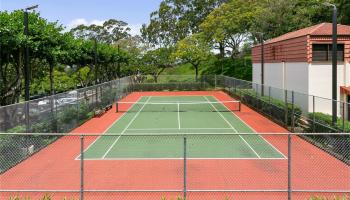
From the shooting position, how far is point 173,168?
55.7ft

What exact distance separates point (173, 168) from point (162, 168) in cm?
39

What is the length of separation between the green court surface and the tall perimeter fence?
1.33 ft

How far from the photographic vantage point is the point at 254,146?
21.6 m

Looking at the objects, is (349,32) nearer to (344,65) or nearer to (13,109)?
(344,65)

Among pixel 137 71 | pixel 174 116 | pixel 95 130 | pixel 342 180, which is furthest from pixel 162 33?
pixel 342 180

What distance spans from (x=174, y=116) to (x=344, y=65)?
1213 centimetres

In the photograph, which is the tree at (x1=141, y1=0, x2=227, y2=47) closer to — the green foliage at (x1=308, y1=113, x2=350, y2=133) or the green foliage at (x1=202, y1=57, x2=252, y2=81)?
the green foliage at (x1=202, y1=57, x2=252, y2=81)

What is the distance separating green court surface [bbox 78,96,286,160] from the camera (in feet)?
63.4

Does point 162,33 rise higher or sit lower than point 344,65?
higher

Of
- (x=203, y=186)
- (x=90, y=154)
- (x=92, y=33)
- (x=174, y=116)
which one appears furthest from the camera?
(x=92, y=33)

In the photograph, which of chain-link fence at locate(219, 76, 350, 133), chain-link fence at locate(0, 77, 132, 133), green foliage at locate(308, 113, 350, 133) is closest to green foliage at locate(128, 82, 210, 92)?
chain-link fence at locate(219, 76, 350, 133)

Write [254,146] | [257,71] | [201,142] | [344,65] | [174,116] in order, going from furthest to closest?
1. [257,71]
2. [174,116]
3. [344,65]
4. [201,142]
5. [254,146]

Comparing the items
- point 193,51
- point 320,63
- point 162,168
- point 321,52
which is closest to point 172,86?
point 193,51

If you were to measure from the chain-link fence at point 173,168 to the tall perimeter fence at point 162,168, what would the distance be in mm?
31
